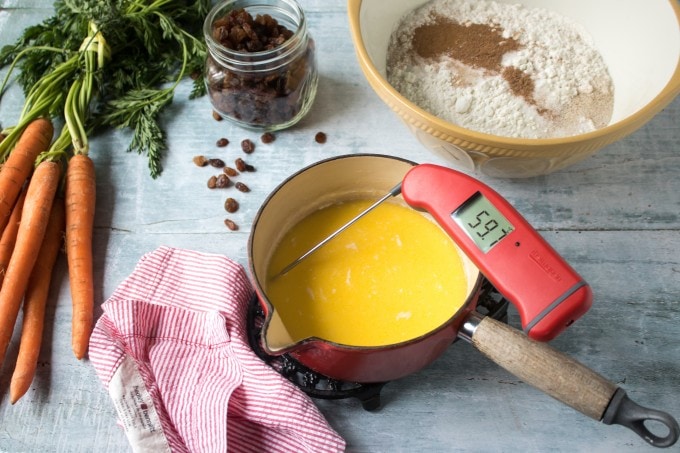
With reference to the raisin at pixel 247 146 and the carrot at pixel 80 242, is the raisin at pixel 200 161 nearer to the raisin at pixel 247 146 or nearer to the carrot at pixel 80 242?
the raisin at pixel 247 146

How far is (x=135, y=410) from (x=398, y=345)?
17.9 inches

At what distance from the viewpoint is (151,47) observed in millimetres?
1492

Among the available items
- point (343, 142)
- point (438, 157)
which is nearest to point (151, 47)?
point (343, 142)

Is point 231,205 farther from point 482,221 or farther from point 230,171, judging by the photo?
point 482,221

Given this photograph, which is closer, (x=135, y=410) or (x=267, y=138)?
(x=135, y=410)

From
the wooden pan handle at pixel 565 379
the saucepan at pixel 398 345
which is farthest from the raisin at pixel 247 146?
the wooden pan handle at pixel 565 379

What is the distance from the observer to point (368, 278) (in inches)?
45.7

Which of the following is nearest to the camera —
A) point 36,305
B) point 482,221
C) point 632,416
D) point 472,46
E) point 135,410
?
Answer: point 632,416

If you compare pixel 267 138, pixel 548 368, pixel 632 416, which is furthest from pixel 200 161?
pixel 632 416

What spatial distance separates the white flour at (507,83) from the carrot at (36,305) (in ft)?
2.38

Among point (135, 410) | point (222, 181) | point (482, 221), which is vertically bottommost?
point (135, 410)

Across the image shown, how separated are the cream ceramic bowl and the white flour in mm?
26

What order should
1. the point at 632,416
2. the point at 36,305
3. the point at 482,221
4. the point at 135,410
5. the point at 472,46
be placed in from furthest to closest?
the point at 472,46, the point at 36,305, the point at 135,410, the point at 482,221, the point at 632,416

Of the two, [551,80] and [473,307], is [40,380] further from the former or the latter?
[551,80]
